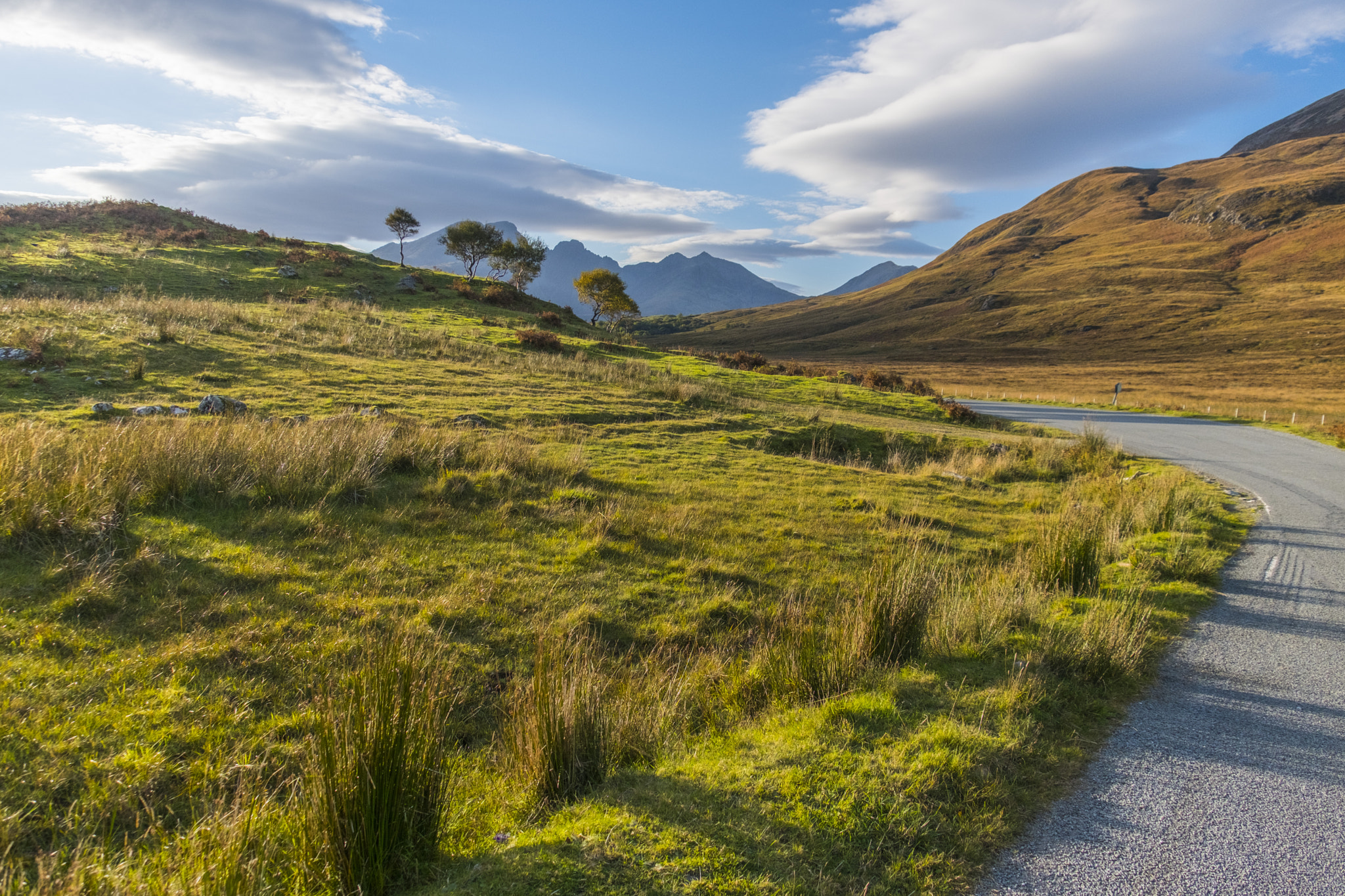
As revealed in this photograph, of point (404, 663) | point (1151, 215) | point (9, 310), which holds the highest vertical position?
point (1151, 215)

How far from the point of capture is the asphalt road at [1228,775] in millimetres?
3400

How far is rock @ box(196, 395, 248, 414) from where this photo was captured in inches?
471

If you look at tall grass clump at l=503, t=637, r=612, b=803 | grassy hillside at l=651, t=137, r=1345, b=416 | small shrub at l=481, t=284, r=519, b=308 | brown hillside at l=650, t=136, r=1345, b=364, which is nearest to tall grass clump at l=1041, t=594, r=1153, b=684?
tall grass clump at l=503, t=637, r=612, b=803

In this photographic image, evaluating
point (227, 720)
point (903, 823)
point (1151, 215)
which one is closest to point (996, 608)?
point (903, 823)

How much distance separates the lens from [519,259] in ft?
211

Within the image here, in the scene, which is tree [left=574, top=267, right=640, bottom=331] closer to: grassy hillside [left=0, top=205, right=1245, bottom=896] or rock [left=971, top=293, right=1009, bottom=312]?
grassy hillside [left=0, top=205, right=1245, bottom=896]

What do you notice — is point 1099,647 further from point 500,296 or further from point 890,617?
point 500,296

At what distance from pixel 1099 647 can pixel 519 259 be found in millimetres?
65727

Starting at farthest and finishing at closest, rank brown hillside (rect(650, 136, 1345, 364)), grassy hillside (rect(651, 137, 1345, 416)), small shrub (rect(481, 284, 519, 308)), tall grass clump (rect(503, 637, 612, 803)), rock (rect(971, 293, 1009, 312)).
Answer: rock (rect(971, 293, 1009, 312))
brown hillside (rect(650, 136, 1345, 364))
grassy hillside (rect(651, 137, 1345, 416))
small shrub (rect(481, 284, 519, 308))
tall grass clump (rect(503, 637, 612, 803))

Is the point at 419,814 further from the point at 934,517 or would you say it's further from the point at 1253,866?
the point at 934,517

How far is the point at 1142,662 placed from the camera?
19.3ft

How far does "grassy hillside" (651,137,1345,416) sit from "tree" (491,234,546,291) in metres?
57.8

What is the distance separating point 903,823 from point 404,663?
129 inches

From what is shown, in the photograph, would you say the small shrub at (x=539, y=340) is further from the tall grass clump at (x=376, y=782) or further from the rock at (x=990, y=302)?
the rock at (x=990, y=302)
